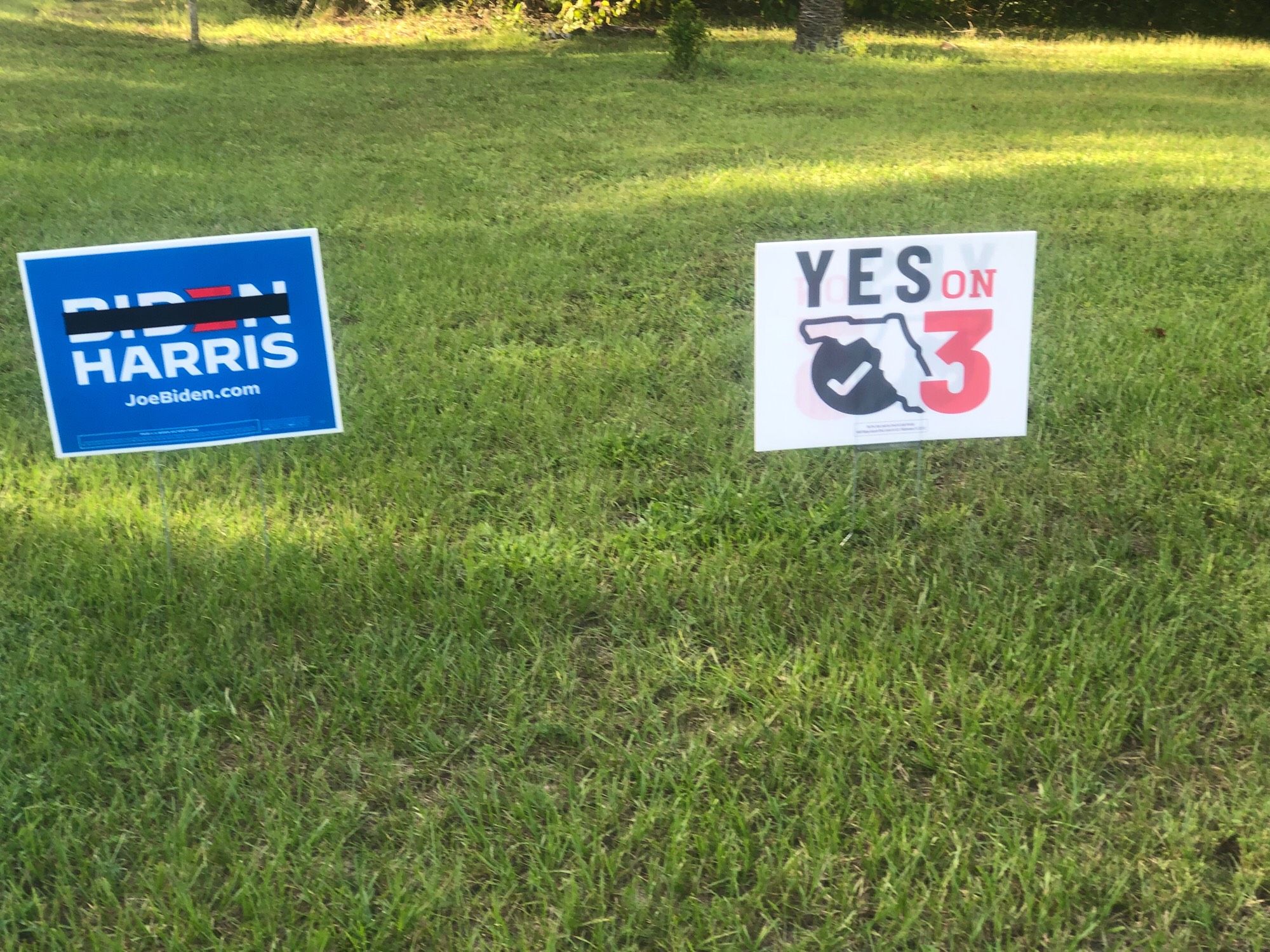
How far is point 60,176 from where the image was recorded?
7703 millimetres

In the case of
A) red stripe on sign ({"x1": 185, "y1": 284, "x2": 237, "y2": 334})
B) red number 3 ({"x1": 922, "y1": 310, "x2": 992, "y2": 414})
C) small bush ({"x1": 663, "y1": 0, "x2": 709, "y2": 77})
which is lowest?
red number 3 ({"x1": 922, "y1": 310, "x2": 992, "y2": 414})

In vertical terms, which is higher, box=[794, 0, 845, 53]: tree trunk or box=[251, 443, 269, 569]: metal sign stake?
box=[794, 0, 845, 53]: tree trunk

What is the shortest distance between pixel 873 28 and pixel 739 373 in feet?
50.6

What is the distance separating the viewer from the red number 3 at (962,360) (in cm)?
303

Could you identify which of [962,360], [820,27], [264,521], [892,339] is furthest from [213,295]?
[820,27]

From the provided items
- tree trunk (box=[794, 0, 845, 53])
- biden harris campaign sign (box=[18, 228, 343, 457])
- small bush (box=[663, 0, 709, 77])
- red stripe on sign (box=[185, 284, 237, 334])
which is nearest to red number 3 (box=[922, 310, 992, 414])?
biden harris campaign sign (box=[18, 228, 343, 457])

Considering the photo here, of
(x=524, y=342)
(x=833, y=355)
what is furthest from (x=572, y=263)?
(x=833, y=355)

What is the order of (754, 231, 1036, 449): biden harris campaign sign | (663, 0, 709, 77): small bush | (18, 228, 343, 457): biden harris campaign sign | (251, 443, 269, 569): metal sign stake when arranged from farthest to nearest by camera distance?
(663, 0, 709, 77): small bush → (251, 443, 269, 569): metal sign stake → (754, 231, 1036, 449): biden harris campaign sign → (18, 228, 343, 457): biden harris campaign sign

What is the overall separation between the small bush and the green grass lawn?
703 cm

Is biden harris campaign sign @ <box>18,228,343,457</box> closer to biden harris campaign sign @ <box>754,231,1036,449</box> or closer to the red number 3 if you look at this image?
biden harris campaign sign @ <box>754,231,1036,449</box>

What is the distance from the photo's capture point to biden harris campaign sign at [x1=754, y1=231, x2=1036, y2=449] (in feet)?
9.66

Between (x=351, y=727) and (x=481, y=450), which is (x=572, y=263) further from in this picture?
(x=351, y=727)

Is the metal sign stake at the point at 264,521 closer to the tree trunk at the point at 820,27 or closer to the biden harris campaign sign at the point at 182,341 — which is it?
the biden harris campaign sign at the point at 182,341

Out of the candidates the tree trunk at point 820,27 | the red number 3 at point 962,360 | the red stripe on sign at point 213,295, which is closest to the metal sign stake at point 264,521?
the red stripe on sign at point 213,295
